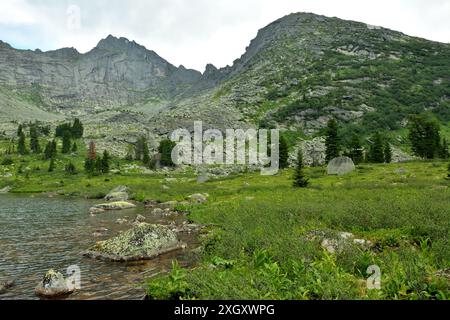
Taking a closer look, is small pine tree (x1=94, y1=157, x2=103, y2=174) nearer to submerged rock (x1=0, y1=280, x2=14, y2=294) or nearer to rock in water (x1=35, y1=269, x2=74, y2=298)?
submerged rock (x1=0, y1=280, x2=14, y2=294)

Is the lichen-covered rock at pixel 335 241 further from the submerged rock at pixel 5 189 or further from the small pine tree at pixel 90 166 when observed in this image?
the small pine tree at pixel 90 166

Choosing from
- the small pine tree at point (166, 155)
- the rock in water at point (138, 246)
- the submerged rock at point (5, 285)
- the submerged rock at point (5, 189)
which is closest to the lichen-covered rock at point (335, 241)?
the rock in water at point (138, 246)

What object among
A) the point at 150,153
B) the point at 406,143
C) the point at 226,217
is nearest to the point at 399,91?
the point at 406,143

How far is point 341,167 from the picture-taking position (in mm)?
66562

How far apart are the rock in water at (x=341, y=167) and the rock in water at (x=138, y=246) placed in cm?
4871

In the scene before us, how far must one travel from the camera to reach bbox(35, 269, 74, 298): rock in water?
1448 centimetres

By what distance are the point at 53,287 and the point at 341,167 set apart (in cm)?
5955

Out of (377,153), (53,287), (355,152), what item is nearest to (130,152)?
(355,152)

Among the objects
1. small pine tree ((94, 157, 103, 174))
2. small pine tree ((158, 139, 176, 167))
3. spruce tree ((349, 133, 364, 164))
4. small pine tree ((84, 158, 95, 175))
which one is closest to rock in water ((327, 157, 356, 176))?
spruce tree ((349, 133, 364, 164))

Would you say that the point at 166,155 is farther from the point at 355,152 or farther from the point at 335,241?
the point at 335,241

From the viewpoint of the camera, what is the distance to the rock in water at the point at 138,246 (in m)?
20.5
